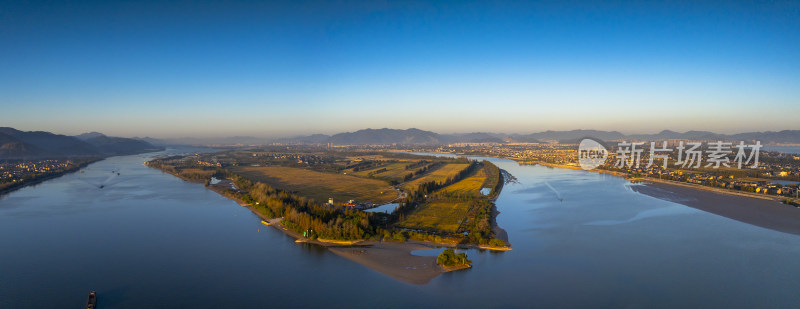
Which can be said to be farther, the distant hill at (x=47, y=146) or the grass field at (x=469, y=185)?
the distant hill at (x=47, y=146)

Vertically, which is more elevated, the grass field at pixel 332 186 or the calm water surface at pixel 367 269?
the grass field at pixel 332 186

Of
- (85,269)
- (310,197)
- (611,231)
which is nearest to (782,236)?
(611,231)

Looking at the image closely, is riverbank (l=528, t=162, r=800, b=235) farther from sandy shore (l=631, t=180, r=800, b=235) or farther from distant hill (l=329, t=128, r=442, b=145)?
distant hill (l=329, t=128, r=442, b=145)

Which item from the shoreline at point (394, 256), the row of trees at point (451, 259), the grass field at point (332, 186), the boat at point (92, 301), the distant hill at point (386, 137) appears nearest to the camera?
the boat at point (92, 301)

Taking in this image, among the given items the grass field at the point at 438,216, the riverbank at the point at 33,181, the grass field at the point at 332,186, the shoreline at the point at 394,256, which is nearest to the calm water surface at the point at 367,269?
the shoreline at the point at 394,256

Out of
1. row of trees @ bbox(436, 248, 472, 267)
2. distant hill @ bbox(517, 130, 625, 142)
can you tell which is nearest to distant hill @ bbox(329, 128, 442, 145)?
distant hill @ bbox(517, 130, 625, 142)

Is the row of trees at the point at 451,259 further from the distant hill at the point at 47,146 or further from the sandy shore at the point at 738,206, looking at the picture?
the distant hill at the point at 47,146
